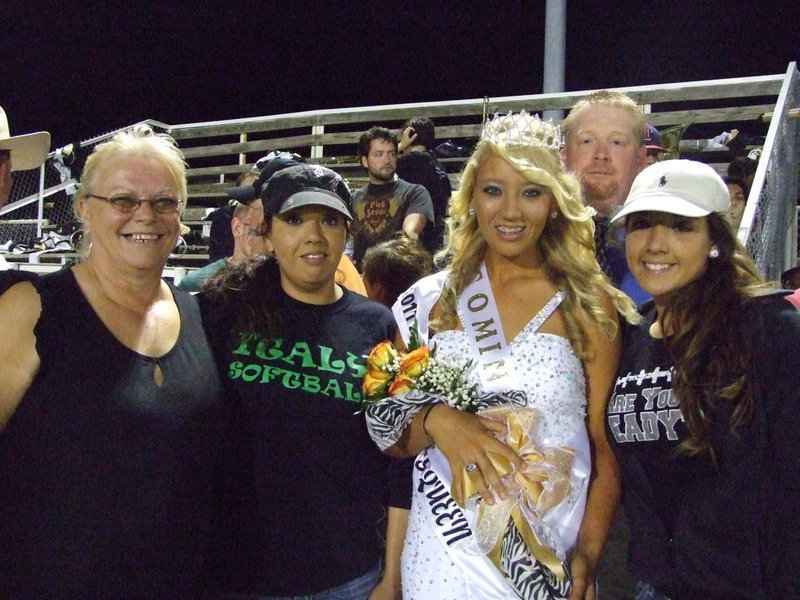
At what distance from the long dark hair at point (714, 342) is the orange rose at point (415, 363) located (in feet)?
2.03

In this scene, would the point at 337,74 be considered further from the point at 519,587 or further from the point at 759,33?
the point at 519,587

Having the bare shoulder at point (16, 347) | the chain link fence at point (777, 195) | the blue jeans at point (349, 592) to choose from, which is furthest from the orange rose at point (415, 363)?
the chain link fence at point (777, 195)

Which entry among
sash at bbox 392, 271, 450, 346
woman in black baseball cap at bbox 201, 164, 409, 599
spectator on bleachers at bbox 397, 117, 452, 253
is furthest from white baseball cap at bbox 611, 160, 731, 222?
spectator on bleachers at bbox 397, 117, 452, 253

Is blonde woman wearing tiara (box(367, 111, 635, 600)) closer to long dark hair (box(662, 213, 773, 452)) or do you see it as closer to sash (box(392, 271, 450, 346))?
sash (box(392, 271, 450, 346))

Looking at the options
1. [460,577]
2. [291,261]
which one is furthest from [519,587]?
[291,261]

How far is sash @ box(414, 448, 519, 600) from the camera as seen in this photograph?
1.83 metres

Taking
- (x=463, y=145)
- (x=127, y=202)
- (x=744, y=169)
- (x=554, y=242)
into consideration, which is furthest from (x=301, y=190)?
(x=463, y=145)

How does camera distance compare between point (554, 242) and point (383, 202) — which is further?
point (383, 202)

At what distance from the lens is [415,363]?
1.90 metres

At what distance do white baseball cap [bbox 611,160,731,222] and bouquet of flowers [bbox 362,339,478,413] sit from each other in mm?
626

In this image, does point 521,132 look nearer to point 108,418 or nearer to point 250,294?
point 250,294

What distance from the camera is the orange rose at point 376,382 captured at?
1.92 metres

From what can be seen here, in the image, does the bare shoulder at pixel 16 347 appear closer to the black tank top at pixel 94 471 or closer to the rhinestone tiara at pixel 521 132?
the black tank top at pixel 94 471

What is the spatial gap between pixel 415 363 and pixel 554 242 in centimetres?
60
